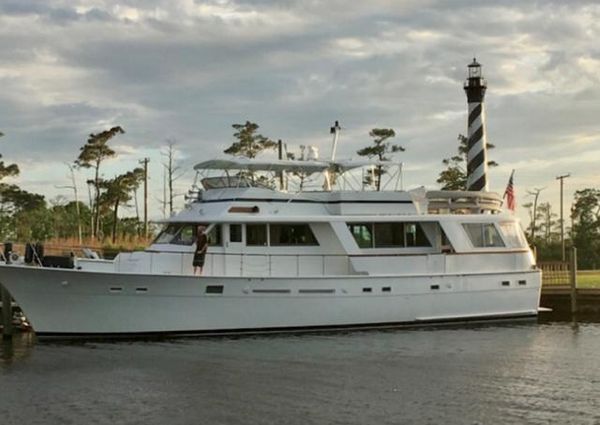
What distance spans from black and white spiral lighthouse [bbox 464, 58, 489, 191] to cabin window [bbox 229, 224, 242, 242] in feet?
38.0

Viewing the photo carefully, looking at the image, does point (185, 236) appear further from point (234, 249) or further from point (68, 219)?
point (68, 219)

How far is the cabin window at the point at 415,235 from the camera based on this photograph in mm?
22828

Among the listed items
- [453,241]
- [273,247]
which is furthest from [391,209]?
[273,247]

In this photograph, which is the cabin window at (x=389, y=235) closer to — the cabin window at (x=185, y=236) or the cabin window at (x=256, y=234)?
the cabin window at (x=256, y=234)

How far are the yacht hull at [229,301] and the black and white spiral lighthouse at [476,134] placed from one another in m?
7.23

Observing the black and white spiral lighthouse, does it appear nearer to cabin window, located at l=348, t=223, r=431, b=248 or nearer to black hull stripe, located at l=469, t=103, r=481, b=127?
black hull stripe, located at l=469, t=103, r=481, b=127

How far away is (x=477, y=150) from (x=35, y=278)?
56.3 feet

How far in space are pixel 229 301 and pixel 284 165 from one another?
4.60 m

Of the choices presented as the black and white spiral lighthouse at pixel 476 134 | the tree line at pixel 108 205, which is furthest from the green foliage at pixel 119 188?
the black and white spiral lighthouse at pixel 476 134

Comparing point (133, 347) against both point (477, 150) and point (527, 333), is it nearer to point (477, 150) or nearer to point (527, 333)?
point (527, 333)

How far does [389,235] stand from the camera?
2259 centimetres

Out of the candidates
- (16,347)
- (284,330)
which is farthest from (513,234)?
(16,347)

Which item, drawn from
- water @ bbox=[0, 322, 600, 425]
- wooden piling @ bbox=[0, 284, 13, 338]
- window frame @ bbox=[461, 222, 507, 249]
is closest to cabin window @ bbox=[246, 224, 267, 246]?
water @ bbox=[0, 322, 600, 425]

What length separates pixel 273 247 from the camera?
21.5m
